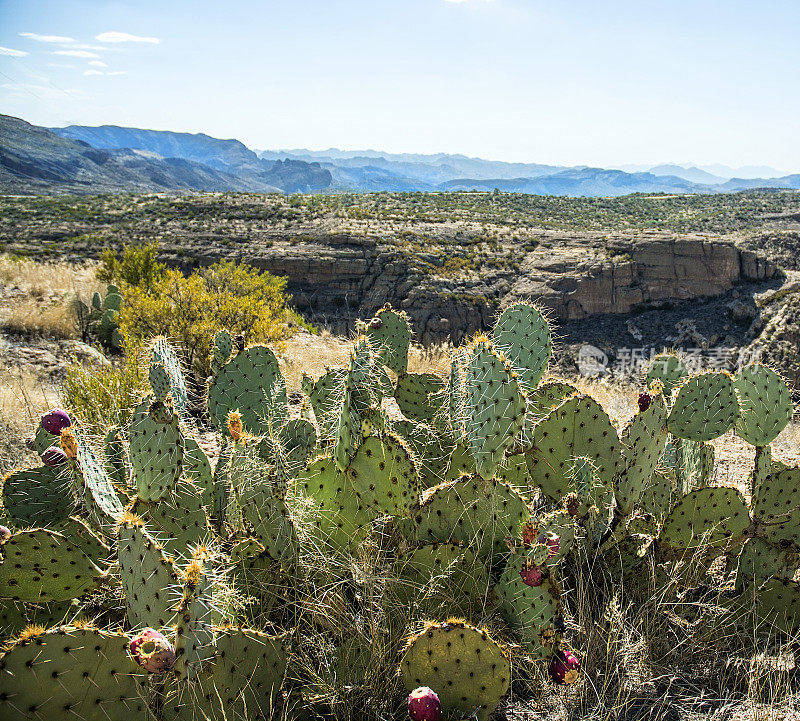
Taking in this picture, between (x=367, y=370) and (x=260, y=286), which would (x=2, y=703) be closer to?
(x=367, y=370)

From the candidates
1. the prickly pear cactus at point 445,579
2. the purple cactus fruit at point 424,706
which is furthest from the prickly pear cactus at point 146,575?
the prickly pear cactus at point 445,579

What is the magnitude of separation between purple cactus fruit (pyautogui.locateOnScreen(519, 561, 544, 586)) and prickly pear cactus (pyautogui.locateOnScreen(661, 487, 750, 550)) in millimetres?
1144

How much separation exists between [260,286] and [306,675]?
969 centimetres

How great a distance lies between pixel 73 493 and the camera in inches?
88.4

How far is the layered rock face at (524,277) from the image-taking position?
955 inches

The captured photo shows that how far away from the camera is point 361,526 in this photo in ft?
8.01

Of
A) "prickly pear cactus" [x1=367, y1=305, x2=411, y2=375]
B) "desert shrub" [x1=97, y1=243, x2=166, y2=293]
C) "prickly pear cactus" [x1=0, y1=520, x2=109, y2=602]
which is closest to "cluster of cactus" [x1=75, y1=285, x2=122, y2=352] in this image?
"desert shrub" [x1=97, y1=243, x2=166, y2=293]

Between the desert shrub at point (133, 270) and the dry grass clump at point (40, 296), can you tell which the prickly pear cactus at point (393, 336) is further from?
the desert shrub at point (133, 270)

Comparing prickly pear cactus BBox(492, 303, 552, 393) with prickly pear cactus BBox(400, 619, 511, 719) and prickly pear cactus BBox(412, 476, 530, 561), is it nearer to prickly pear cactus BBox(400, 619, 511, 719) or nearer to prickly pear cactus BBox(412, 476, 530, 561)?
prickly pear cactus BBox(412, 476, 530, 561)

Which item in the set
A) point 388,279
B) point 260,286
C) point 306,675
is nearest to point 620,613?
point 306,675

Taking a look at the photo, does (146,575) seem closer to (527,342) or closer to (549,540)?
(549,540)

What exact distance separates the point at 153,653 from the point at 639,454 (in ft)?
7.03

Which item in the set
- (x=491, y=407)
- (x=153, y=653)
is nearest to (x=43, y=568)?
(x=153, y=653)

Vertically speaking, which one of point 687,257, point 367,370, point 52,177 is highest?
point 52,177
